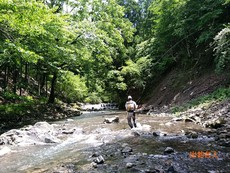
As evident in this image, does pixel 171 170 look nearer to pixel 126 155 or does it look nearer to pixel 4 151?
pixel 126 155

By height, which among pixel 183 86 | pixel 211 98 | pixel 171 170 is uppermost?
pixel 183 86

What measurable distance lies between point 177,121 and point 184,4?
12408 millimetres

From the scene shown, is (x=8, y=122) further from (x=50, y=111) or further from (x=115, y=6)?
→ (x=115, y=6)

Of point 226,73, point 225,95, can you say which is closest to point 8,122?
point 225,95

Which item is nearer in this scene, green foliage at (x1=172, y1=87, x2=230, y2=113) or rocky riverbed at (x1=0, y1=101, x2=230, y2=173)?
rocky riverbed at (x1=0, y1=101, x2=230, y2=173)

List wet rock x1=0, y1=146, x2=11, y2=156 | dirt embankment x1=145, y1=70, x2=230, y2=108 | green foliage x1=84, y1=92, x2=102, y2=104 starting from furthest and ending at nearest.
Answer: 1. green foliage x1=84, y1=92, x2=102, y2=104
2. dirt embankment x1=145, y1=70, x2=230, y2=108
3. wet rock x1=0, y1=146, x2=11, y2=156

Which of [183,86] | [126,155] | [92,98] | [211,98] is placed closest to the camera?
[126,155]

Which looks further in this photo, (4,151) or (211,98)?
(211,98)

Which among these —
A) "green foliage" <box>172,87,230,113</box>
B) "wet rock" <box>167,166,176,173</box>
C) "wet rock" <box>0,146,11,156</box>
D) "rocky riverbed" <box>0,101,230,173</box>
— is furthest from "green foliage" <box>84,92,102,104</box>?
"wet rock" <box>167,166,176,173</box>

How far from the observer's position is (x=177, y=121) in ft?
37.7
